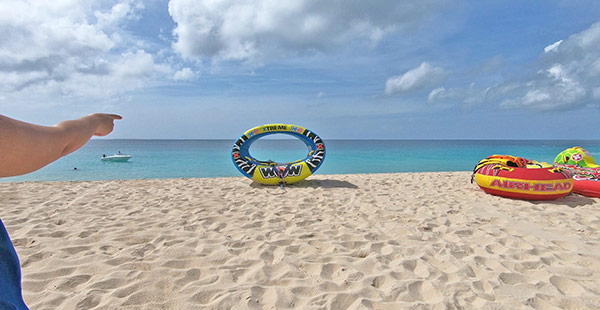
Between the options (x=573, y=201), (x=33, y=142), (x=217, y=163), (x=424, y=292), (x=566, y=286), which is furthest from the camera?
(x=217, y=163)

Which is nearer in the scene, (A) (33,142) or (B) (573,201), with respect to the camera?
(A) (33,142)

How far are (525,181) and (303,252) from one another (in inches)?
169

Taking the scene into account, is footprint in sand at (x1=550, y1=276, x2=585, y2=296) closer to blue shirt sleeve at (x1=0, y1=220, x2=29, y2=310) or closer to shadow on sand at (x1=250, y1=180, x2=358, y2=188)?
blue shirt sleeve at (x1=0, y1=220, x2=29, y2=310)

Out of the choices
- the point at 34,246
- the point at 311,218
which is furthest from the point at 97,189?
the point at 311,218

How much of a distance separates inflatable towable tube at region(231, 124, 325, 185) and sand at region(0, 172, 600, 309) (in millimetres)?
1124

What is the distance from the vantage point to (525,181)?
5.21 meters

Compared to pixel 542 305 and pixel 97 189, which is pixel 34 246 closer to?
pixel 97 189

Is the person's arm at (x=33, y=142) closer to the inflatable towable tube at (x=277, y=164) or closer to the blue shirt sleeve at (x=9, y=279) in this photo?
the blue shirt sleeve at (x=9, y=279)

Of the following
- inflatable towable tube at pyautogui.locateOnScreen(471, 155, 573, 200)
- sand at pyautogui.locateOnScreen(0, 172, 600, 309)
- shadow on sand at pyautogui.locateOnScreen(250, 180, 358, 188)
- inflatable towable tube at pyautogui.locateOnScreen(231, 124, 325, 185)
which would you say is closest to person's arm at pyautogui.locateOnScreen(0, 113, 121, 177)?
sand at pyautogui.locateOnScreen(0, 172, 600, 309)

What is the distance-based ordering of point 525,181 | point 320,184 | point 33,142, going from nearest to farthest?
point 33,142 < point 525,181 < point 320,184

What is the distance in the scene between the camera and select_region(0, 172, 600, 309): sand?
87.8 inches

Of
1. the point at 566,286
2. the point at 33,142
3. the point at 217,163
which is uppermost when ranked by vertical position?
the point at 33,142

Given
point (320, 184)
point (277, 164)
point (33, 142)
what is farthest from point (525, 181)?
point (33, 142)

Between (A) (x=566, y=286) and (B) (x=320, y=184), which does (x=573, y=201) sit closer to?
(A) (x=566, y=286)
